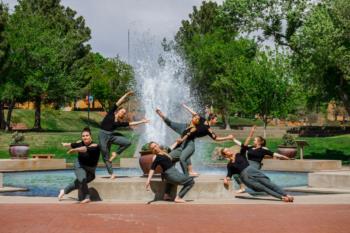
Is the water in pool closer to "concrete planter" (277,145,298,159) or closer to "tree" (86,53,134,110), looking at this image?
"concrete planter" (277,145,298,159)

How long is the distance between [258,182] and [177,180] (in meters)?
2.01

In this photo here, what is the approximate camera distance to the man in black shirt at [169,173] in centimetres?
1441

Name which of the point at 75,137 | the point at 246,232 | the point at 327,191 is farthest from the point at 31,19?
the point at 246,232

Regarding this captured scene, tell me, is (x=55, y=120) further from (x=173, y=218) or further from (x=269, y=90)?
(x=173, y=218)

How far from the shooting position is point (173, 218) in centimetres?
1208

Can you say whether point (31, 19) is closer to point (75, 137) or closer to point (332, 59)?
point (75, 137)

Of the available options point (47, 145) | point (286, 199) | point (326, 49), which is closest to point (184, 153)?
point (286, 199)

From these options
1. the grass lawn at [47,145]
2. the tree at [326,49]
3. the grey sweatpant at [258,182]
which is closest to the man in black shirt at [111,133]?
the grey sweatpant at [258,182]

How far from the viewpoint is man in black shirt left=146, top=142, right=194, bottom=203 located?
14414mm

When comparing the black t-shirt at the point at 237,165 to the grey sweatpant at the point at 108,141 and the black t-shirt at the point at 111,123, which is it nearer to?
the grey sweatpant at the point at 108,141

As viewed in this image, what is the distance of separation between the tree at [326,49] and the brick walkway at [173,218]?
964 inches

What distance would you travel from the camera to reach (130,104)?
301 feet

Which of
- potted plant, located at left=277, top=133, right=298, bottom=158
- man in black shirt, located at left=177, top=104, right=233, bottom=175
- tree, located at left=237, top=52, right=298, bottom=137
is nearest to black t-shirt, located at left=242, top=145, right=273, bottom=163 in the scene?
man in black shirt, located at left=177, top=104, right=233, bottom=175

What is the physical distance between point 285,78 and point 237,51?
16044mm
